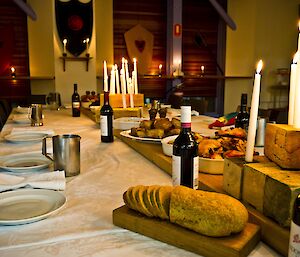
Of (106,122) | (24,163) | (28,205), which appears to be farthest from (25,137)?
(28,205)

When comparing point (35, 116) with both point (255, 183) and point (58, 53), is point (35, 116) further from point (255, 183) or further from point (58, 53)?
point (58, 53)

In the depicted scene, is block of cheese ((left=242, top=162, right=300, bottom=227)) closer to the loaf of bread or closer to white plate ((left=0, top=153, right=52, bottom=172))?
the loaf of bread

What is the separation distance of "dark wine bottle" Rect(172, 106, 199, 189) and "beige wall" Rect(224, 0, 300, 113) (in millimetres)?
6979

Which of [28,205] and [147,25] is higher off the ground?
[147,25]

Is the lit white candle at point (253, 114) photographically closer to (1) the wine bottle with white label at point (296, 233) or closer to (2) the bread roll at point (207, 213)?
(2) the bread roll at point (207, 213)

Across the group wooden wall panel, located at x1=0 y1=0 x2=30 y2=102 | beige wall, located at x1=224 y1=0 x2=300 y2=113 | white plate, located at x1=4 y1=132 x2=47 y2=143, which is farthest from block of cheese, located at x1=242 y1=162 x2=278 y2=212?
beige wall, located at x1=224 y1=0 x2=300 y2=113

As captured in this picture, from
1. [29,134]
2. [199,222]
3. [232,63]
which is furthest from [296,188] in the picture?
[232,63]

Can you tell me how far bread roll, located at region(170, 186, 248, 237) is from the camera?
809mm

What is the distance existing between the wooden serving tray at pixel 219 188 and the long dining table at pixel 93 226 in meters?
0.02

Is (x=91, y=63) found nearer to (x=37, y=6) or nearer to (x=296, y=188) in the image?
(x=37, y=6)

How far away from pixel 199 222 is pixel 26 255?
1.37ft

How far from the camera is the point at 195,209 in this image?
2.77 ft

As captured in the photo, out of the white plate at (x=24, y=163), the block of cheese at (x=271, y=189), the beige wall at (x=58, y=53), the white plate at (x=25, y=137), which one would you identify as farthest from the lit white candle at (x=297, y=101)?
the beige wall at (x=58, y=53)

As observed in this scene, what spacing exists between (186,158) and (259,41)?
25.0ft
